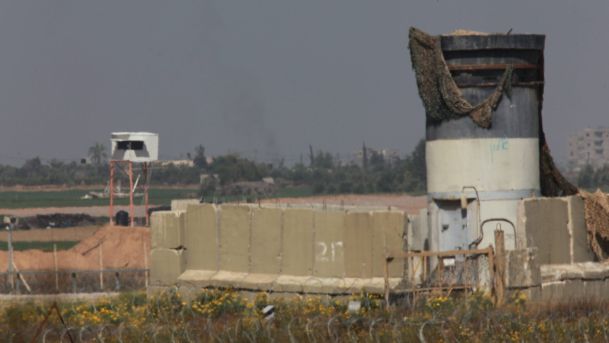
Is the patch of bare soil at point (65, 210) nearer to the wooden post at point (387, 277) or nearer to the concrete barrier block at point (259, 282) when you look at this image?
the concrete barrier block at point (259, 282)

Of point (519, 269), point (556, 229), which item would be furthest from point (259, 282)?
point (556, 229)

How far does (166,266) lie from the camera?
32.4 metres

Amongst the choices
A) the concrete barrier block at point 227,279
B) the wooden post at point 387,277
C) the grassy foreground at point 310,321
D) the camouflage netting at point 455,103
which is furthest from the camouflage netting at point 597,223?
the concrete barrier block at point 227,279

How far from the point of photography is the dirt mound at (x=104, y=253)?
51812 millimetres

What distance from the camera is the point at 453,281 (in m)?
28.7

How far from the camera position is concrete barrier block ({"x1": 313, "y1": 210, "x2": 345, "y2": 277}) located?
98.5ft

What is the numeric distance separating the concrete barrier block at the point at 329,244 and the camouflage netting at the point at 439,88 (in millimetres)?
2698

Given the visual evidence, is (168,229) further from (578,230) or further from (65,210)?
(65,210)

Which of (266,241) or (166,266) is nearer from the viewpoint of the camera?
(266,241)

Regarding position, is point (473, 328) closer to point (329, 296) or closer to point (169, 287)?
point (329, 296)

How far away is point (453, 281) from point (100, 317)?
21.4 feet

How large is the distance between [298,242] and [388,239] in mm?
2022

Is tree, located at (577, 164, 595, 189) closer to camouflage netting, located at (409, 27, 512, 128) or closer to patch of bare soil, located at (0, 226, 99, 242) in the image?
patch of bare soil, located at (0, 226, 99, 242)

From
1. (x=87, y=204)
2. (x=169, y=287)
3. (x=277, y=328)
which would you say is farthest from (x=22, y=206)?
(x=277, y=328)
